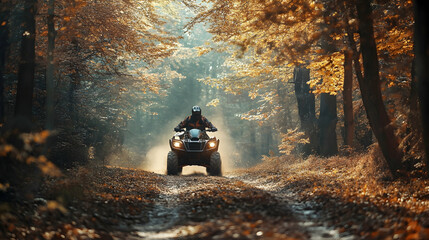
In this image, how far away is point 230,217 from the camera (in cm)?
650

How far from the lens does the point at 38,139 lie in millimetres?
4461

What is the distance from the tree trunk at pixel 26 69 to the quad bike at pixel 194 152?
23.3 feet

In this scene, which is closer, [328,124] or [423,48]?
[423,48]

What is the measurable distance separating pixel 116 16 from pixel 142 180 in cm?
566

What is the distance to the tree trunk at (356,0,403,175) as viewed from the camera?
923 centimetres

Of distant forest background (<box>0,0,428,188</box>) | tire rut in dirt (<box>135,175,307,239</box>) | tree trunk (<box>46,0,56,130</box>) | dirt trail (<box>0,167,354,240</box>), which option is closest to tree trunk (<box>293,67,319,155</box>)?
distant forest background (<box>0,0,428,188</box>)

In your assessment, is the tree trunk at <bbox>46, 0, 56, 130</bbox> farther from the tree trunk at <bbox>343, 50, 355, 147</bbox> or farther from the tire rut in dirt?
the tree trunk at <bbox>343, 50, 355, 147</bbox>

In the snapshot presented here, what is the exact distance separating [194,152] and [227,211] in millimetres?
8371

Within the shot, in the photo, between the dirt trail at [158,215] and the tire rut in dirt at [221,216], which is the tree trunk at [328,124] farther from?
the tire rut in dirt at [221,216]

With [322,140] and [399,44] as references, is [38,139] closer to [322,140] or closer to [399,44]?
[399,44]

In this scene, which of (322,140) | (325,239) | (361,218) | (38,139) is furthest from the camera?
(322,140)

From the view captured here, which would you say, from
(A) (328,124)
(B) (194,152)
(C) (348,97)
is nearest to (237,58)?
(B) (194,152)

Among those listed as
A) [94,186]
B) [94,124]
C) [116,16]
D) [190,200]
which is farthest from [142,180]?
[94,124]

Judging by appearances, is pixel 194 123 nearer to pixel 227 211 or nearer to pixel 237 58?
pixel 237 58
